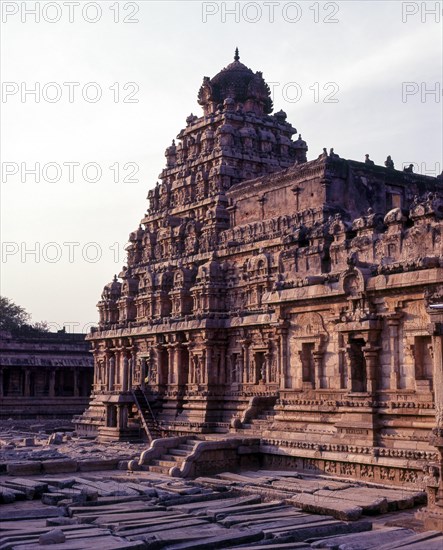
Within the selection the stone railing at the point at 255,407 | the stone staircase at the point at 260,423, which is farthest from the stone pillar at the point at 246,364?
the stone staircase at the point at 260,423

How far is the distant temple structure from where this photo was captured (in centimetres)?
5478

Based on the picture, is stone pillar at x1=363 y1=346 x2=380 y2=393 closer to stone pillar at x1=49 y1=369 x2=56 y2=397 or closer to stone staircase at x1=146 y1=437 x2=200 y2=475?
stone staircase at x1=146 y1=437 x2=200 y2=475

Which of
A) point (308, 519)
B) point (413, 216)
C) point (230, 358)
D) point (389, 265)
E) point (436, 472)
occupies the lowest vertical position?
point (308, 519)

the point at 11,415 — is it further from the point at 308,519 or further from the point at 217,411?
the point at 308,519

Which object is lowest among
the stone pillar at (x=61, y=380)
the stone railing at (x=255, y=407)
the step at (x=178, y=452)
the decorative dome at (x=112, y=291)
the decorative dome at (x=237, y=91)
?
the step at (x=178, y=452)

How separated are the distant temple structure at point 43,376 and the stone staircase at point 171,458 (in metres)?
29.7

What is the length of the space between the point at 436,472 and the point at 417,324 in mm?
6517

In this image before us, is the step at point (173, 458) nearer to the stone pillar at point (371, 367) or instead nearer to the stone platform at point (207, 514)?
the stone platform at point (207, 514)

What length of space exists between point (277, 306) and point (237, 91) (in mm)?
27916

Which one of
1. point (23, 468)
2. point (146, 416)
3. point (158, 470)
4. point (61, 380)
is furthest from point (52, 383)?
point (158, 470)

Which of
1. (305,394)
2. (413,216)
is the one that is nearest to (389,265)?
(413,216)

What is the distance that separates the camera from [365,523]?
1623 cm

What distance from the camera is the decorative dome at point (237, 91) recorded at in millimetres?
50750

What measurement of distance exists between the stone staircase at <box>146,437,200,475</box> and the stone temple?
2.69 metres
